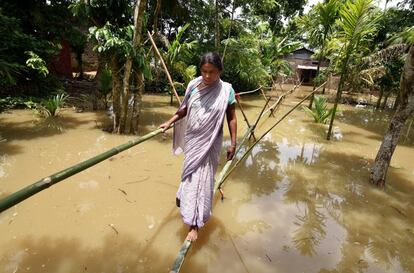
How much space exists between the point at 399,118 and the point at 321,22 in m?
7.33

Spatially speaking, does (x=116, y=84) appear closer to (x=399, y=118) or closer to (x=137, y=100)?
(x=137, y=100)

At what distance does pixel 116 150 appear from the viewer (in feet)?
6.62

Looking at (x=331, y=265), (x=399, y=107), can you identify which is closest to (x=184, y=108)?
(x=331, y=265)

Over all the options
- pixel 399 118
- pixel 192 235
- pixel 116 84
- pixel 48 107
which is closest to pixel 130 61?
pixel 116 84

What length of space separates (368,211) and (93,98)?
308 inches

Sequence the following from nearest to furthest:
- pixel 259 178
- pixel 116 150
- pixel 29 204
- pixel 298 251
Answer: pixel 116 150 → pixel 298 251 → pixel 29 204 → pixel 259 178

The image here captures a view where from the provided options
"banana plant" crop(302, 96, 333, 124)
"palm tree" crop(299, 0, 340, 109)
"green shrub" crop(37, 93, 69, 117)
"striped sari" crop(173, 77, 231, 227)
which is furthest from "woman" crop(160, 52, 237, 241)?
"palm tree" crop(299, 0, 340, 109)

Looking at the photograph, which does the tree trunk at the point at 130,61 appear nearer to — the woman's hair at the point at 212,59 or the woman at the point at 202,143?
the woman at the point at 202,143

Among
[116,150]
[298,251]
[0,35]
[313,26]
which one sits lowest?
[298,251]

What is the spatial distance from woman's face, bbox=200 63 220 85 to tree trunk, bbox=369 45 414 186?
3.08 meters

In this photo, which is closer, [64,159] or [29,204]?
[29,204]

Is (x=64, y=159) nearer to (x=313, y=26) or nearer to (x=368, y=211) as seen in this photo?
(x=368, y=211)

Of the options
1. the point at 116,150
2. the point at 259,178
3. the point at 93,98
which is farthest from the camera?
the point at 93,98

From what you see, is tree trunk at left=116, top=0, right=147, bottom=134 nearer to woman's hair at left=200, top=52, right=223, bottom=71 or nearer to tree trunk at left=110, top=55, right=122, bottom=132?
tree trunk at left=110, top=55, right=122, bottom=132
